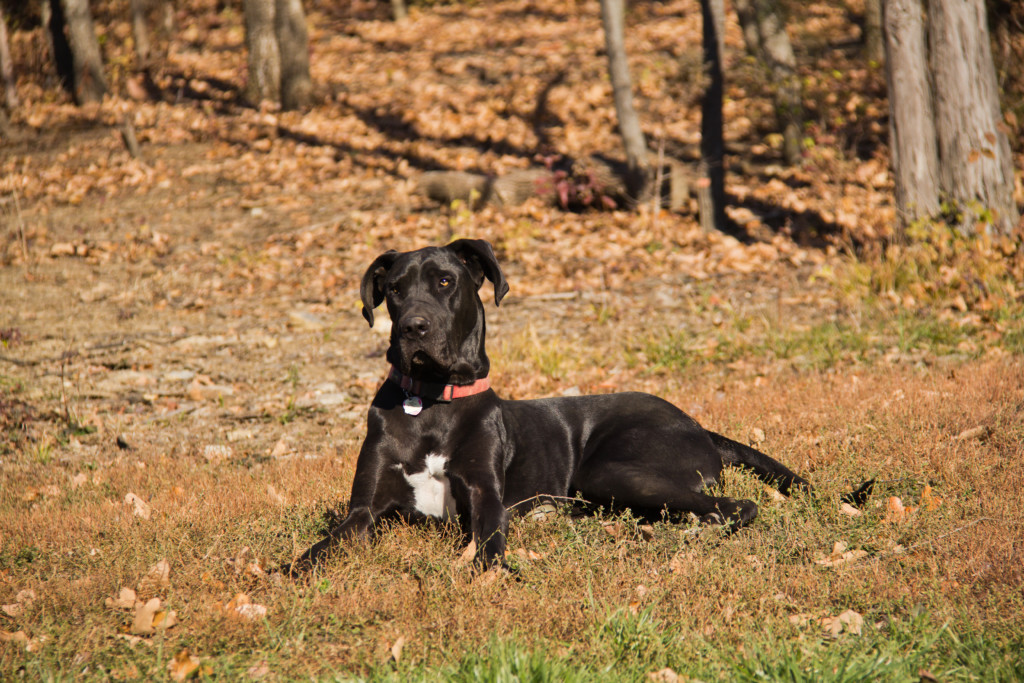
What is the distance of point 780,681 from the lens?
255cm

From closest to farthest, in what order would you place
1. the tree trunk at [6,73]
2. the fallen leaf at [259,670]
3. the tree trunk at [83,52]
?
the fallen leaf at [259,670] < the tree trunk at [6,73] < the tree trunk at [83,52]

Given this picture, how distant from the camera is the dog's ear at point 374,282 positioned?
4105 mm

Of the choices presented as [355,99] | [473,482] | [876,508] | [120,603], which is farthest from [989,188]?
[355,99]

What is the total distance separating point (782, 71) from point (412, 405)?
12073 mm

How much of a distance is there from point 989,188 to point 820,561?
706 cm

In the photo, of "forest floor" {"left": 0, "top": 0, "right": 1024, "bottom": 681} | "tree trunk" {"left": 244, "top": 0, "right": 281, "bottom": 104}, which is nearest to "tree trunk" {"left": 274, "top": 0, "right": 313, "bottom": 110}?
"tree trunk" {"left": 244, "top": 0, "right": 281, "bottom": 104}

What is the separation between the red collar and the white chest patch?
30cm

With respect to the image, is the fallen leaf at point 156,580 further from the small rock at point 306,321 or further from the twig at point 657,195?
the twig at point 657,195

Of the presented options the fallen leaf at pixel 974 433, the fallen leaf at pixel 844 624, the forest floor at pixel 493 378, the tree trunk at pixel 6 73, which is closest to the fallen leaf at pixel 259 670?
the forest floor at pixel 493 378

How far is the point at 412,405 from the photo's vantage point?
12.9ft

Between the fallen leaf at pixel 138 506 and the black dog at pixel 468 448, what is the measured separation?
1.27 meters

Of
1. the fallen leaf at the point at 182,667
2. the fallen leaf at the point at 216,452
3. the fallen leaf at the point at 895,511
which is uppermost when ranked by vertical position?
the fallen leaf at the point at 182,667

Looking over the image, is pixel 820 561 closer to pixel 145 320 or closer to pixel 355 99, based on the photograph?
pixel 145 320

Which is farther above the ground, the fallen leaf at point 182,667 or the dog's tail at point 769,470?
the fallen leaf at point 182,667
